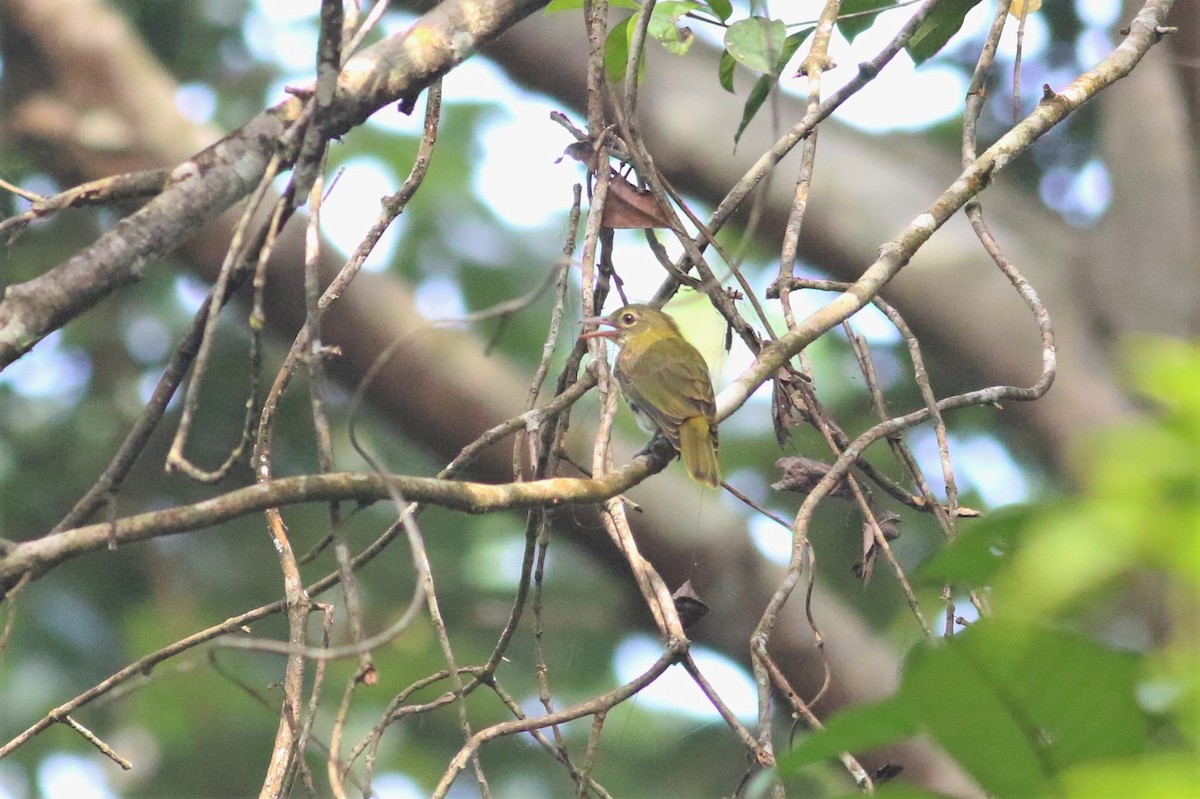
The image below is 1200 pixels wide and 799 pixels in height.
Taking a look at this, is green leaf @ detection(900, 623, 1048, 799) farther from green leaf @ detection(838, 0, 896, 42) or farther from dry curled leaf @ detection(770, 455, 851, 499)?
green leaf @ detection(838, 0, 896, 42)

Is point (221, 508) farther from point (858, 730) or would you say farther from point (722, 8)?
point (722, 8)

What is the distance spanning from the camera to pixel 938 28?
300 cm

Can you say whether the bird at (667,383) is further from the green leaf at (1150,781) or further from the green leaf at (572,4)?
the green leaf at (1150,781)

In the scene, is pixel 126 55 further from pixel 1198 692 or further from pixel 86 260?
pixel 1198 692

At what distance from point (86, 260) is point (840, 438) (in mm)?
1513

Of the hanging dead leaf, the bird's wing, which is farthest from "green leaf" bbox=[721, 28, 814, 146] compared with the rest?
the bird's wing

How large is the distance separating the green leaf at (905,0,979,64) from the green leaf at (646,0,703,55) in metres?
0.55

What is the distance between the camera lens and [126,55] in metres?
6.74

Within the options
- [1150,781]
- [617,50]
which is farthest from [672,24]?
[1150,781]

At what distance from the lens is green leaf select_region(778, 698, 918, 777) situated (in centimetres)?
73

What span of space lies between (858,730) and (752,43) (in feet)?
7.02

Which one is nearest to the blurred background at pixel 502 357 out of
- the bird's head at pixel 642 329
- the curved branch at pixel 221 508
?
the bird's head at pixel 642 329

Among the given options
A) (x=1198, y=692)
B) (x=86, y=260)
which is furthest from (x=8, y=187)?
(x=1198, y=692)

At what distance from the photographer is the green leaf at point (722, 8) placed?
9.40 ft
